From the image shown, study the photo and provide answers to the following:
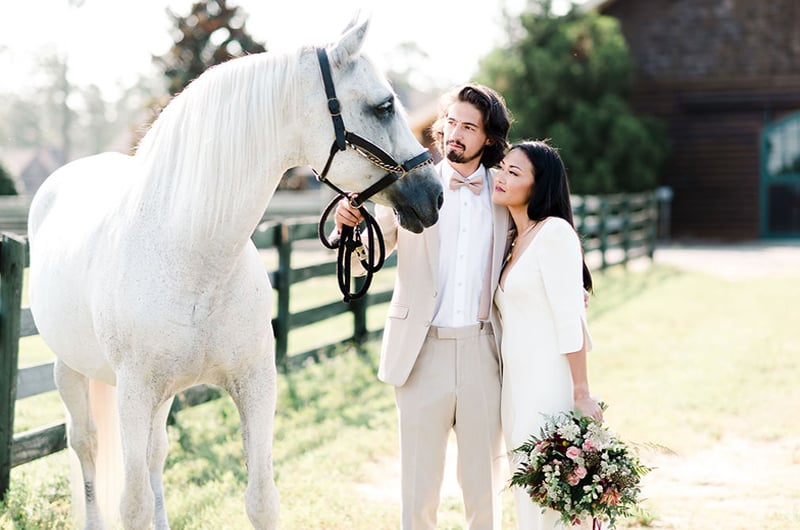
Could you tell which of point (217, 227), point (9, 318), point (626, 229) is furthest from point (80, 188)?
point (626, 229)

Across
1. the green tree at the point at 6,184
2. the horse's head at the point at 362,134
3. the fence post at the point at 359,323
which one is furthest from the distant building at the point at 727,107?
the horse's head at the point at 362,134

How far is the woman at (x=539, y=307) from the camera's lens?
8.87 feet

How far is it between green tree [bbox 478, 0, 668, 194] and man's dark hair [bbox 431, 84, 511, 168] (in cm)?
1777

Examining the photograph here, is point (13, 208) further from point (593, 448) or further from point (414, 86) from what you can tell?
point (414, 86)

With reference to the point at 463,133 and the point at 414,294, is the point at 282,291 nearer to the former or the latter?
the point at 414,294

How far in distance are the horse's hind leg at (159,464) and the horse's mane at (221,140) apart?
1006 mm

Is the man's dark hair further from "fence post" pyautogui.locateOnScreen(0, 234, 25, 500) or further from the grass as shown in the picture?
"fence post" pyautogui.locateOnScreen(0, 234, 25, 500)

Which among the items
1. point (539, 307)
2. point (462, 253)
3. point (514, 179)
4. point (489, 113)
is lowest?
point (539, 307)

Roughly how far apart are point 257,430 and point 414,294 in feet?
2.22

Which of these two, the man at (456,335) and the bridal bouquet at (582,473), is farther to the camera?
the man at (456,335)

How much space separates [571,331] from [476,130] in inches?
29.2

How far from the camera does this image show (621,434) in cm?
474

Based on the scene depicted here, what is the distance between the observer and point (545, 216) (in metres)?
2.82

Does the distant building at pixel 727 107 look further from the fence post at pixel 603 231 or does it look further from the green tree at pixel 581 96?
the fence post at pixel 603 231
